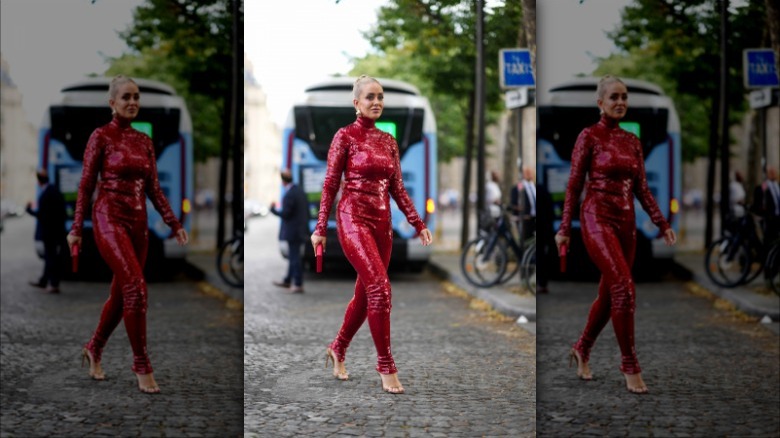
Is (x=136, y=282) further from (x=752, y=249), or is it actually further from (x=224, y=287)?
(x=752, y=249)

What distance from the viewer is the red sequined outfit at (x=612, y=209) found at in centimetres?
543

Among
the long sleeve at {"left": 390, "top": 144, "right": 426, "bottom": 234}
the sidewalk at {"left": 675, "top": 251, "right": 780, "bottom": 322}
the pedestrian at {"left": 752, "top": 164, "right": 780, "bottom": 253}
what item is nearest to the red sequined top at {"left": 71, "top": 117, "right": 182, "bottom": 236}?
the long sleeve at {"left": 390, "top": 144, "right": 426, "bottom": 234}

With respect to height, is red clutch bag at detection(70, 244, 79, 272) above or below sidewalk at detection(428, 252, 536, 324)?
above

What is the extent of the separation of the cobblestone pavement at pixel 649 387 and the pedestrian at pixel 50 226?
246 centimetres

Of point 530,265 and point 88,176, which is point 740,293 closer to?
point 530,265

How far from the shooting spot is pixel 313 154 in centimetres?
509

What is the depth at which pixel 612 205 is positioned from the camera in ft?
18.1

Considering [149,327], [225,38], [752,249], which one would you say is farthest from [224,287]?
[752,249]

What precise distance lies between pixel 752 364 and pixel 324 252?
12.9 feet

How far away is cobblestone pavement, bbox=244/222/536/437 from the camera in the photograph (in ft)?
16.0

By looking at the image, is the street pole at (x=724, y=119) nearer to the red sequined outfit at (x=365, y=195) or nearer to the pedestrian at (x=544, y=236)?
the pedestrian at (x=544, y=236)

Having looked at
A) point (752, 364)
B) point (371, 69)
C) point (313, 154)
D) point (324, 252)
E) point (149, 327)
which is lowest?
point (752, 364)

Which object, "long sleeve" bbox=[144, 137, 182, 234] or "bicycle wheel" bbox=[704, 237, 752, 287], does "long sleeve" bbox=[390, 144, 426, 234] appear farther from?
"bicycle wheel" bbox=[704, 237, 752, 287]

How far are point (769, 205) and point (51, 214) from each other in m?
8.32
